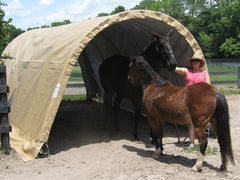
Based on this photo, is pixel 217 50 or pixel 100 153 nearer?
pixel 100 153

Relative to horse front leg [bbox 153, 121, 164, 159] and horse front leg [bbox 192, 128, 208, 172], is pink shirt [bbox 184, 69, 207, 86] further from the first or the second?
horse front leg [bbox 192, 128, 208, 172]

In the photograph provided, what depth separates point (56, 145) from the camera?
5609mm

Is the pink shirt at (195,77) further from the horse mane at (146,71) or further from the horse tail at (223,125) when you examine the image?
the horse tail at (223,125)

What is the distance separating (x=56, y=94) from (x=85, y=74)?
20.2 feet

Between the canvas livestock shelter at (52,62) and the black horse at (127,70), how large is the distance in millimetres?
581

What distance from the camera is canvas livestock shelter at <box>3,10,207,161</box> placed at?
15.7ft

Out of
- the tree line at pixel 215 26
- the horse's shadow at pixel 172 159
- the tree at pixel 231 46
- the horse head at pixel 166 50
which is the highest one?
the tree line at pixel 215 26

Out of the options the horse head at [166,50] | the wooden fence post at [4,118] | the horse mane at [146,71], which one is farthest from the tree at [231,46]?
the wooden fence post at [4,118]

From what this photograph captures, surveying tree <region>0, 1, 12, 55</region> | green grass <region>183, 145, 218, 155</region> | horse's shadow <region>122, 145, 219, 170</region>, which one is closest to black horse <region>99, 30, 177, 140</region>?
horse's shadow <region>122, 145, 219, 170</region>

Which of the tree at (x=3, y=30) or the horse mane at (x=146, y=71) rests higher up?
the tree at (x=3, y=30)

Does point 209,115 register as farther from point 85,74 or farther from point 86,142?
point 85,74

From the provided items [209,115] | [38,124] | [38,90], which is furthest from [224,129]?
[38,90]

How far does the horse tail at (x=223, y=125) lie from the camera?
12.6 ft

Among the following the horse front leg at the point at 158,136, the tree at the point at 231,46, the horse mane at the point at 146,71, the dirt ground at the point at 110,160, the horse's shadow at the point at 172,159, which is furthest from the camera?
the tree at the point at 231,46
